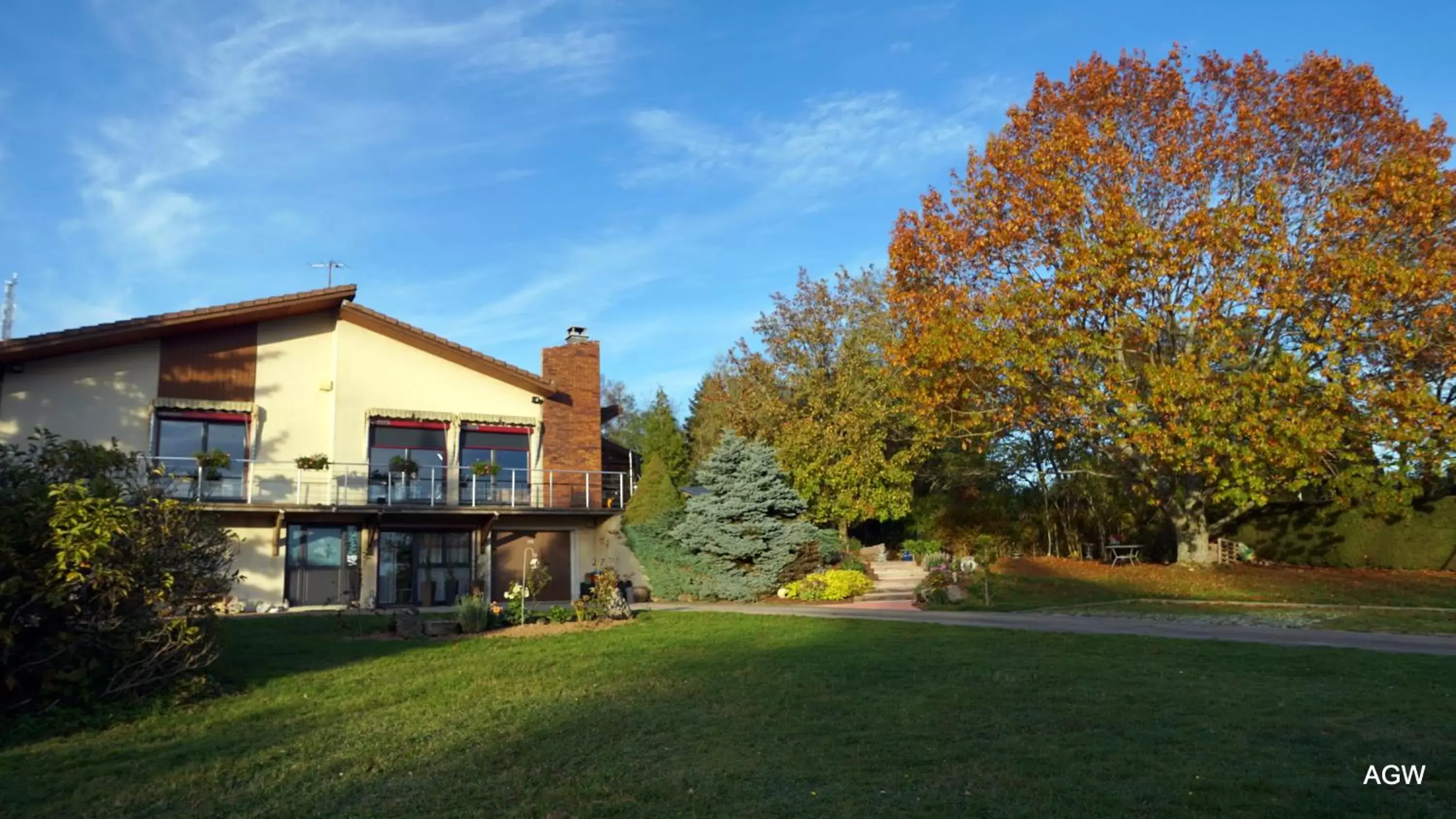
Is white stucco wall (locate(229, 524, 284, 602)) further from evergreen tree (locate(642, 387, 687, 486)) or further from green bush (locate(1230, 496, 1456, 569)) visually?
green bush (locate(1230, 496, 1456, 569))

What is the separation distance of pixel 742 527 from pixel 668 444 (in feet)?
63.2

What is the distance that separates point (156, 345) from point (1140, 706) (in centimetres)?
2286

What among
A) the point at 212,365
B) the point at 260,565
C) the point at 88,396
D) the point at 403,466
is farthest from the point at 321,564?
the point at 88,396

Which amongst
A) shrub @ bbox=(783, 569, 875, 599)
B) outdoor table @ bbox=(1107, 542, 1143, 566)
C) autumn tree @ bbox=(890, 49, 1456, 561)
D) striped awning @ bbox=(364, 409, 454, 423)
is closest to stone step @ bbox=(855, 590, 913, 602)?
shrub @ bbox=(783, 569, 875, 599)

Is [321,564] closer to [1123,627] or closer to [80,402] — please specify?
[80,402]

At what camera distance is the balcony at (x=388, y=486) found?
76.5 feet

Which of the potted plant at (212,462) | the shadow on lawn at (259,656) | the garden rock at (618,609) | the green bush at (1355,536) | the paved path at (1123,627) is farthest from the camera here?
the green bush at (1355,536)

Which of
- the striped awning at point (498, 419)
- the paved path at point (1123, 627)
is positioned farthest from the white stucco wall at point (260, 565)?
the paved path at point (1123, 627)

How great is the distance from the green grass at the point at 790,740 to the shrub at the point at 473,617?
4.14 metres

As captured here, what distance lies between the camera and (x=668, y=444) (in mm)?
43156

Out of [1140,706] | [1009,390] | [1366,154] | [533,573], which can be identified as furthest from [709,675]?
[1366,154]

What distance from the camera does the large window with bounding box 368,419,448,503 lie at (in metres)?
24.9

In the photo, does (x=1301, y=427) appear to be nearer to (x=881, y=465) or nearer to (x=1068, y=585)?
(x=1068, y=585)

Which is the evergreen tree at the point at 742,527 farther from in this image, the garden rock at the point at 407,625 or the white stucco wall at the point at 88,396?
the white stucco wall at the point at 88,396
